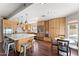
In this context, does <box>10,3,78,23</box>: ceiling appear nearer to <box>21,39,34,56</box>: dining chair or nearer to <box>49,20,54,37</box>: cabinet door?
<box>49,20,54,37</box>: cabinet door

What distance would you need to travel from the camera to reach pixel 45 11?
1.86 m

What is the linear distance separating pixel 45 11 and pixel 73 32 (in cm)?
61

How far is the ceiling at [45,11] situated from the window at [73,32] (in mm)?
223

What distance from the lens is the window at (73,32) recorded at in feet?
6.10

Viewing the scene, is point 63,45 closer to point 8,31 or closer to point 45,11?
point 45,11

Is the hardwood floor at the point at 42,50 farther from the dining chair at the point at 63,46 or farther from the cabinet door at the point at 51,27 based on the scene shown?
the cabinet door at the point at 51,27

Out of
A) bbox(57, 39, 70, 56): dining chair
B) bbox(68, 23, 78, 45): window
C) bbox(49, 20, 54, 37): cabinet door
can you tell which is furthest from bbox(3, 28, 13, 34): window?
bbox(68, 23, 78, 45): window

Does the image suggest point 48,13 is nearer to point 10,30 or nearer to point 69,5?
point 69,5

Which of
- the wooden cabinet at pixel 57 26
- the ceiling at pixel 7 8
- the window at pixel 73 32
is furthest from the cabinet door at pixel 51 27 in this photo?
the ceiling at pixel 7 8

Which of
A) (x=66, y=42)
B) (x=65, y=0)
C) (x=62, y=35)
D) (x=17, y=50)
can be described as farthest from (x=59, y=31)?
(x=17, y=50)

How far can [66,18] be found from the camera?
1.88 metres

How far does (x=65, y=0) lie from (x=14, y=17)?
2.99 feet

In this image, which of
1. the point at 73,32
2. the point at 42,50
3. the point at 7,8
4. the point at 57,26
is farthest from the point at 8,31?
the point at 73,32

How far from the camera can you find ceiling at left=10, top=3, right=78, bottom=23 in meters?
1.83
